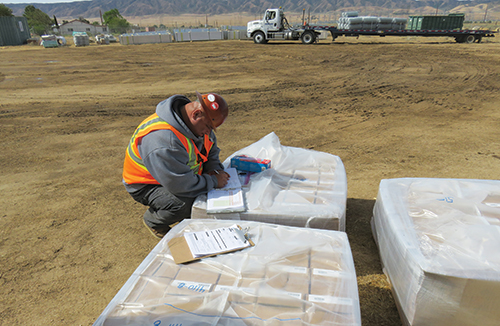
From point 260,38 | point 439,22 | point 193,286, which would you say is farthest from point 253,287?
point 439,22

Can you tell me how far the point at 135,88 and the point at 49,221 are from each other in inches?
310

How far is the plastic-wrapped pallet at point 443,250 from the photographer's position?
2.00 meters

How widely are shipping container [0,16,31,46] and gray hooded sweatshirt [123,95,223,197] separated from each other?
124 feet

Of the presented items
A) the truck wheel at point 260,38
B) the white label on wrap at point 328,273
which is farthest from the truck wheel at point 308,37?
the white label on wrap at point 328,273

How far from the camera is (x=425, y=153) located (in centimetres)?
582

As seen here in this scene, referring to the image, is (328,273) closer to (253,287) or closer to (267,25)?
(253,287)

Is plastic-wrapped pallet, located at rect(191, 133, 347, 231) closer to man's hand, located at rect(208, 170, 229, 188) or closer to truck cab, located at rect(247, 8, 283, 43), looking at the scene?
man's hand, located at rect(208, 170, 229, 188)

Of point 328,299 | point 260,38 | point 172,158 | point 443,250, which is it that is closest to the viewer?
point 328,299

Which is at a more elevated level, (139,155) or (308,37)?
(308,37)

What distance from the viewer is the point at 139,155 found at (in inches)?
123

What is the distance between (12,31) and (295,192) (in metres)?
39.6

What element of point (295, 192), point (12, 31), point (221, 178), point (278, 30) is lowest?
point (295, 192)

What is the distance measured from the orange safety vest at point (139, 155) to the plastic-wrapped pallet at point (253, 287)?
1.05 metres

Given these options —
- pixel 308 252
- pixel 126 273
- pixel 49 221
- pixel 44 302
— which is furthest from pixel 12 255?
pixel 308 252
